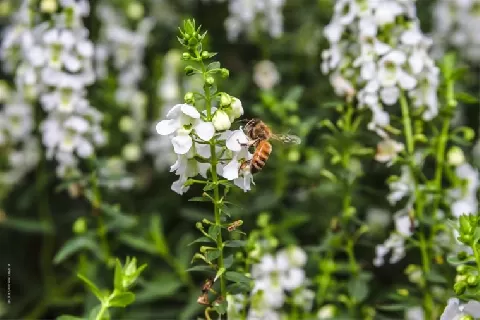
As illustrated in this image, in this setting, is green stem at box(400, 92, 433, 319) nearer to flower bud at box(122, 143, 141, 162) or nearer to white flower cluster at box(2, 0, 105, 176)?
white flower cluster at box(2, 0, 105, 176)

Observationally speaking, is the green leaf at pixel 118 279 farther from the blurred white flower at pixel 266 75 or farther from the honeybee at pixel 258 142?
the blurred white flower at pixel 266 75

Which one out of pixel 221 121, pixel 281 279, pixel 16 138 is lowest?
pixel 281 279

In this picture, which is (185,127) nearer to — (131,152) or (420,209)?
(420,209)

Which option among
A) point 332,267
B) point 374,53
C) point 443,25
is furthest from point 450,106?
point 443,25

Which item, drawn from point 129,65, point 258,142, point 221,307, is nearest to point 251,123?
point 258,142

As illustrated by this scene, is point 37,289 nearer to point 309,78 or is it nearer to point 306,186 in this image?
point 306,186
